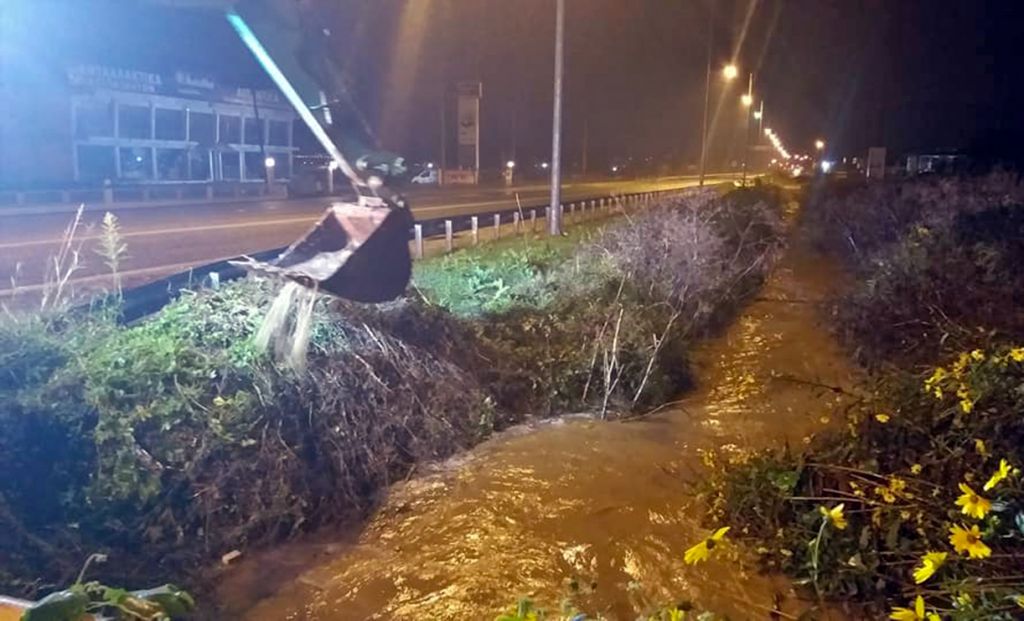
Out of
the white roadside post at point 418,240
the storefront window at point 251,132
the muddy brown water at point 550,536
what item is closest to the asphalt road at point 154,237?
the white roadside post at point 418,240

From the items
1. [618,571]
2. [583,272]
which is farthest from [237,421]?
[583,272]

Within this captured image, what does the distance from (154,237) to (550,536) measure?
12.8 m

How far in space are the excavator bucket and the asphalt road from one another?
3.43 metres

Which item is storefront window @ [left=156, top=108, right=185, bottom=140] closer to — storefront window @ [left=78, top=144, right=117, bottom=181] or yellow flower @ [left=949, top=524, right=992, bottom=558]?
storefront window @ [left=78, top=144, right=117, bottom=181]

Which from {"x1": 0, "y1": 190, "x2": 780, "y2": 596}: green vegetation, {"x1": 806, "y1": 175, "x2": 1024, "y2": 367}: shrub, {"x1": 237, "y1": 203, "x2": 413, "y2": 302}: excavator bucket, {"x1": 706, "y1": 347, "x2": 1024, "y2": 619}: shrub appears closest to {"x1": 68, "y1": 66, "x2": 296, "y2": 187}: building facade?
{"x1": 806, "y1": 175, "x2": 1024, "y2": 367}: shrub

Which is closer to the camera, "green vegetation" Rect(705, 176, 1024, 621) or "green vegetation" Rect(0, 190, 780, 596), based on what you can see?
"green vegetation" Rect(705, 176, 1024, 621)

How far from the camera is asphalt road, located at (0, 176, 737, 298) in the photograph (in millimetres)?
11266

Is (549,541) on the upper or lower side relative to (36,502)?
lower

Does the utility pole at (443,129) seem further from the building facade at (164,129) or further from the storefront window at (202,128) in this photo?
the storefront window at (202,128)

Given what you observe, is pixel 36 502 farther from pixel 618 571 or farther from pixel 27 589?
pixel 618 571

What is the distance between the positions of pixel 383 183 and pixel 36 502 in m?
3.06

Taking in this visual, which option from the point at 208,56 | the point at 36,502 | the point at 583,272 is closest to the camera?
the point at 36,502

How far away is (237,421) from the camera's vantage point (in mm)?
5742

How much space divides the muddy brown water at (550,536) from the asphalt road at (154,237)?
4.60m
